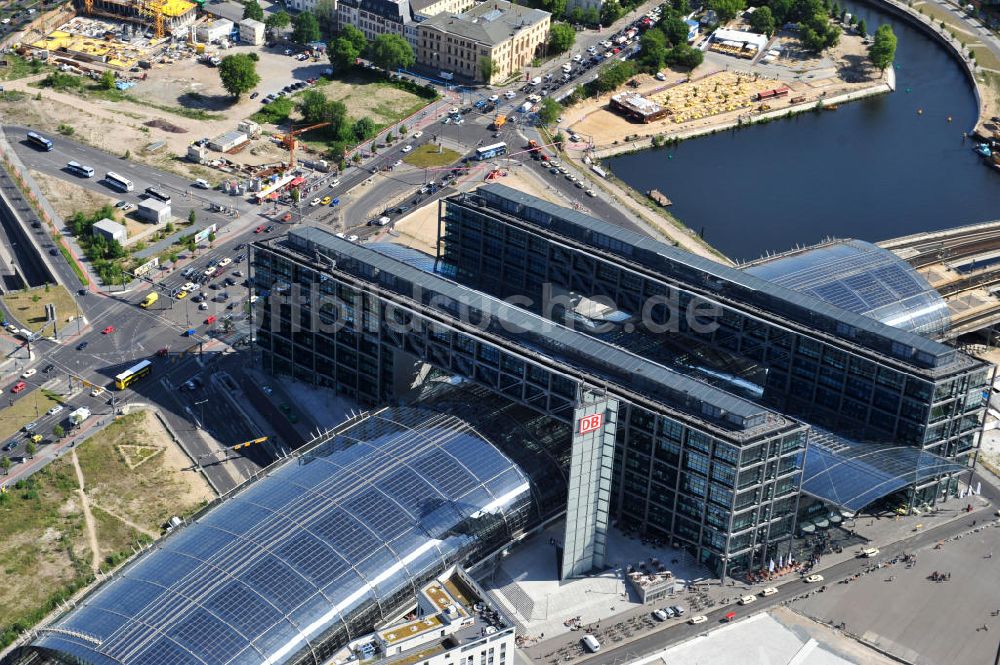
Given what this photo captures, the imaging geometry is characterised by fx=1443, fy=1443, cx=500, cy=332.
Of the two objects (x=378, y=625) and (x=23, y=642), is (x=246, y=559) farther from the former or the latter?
(x=23, y=642)

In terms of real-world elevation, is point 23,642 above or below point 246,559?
below

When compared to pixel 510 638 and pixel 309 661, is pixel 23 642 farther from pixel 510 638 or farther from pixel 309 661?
pixel 510 638

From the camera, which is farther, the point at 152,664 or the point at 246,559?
the point at 246,559

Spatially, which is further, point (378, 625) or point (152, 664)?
point (378, 625)

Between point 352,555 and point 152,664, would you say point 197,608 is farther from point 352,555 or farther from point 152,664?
point 352,555

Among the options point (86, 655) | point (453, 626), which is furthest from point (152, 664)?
point (453, 626)

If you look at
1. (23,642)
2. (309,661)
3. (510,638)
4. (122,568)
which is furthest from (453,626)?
(23,642)

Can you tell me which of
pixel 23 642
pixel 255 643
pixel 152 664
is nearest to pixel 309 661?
pixel 255 643
